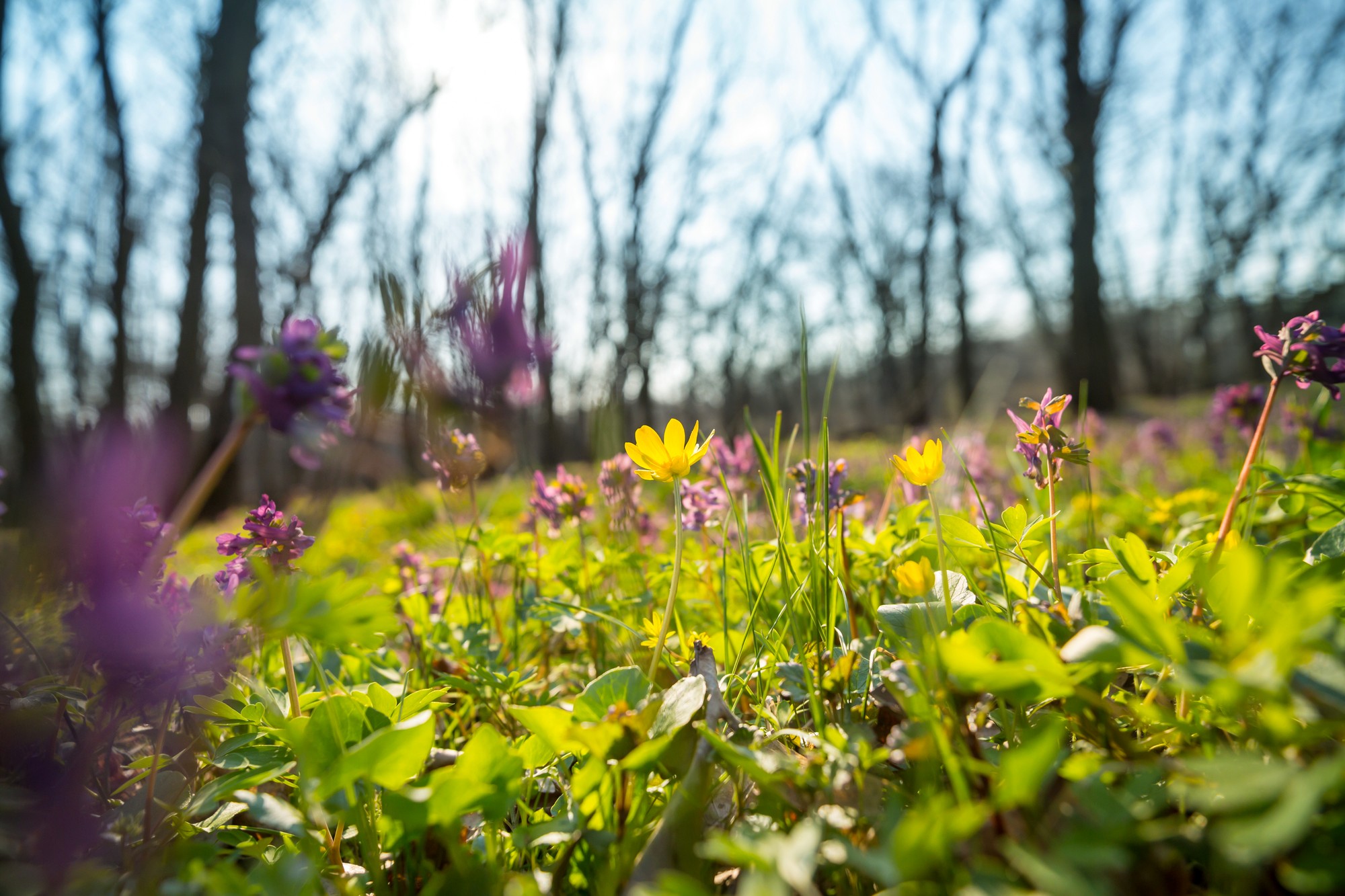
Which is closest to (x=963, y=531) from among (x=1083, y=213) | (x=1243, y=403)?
(x=1243, y=403)

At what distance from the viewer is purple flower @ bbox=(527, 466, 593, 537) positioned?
1631mm

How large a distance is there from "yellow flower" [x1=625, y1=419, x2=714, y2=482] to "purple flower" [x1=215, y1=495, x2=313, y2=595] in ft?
1.73

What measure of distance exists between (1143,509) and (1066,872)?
1.85 m

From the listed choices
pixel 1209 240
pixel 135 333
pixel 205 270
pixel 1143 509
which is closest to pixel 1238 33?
pixel 1209 240

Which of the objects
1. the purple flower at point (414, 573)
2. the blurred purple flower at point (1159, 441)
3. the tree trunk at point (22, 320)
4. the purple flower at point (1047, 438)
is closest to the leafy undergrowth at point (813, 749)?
the purple flower at point (1047, 438)

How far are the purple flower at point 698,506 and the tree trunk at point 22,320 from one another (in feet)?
30.2

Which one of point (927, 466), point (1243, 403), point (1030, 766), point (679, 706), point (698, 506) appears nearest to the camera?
point (1030, 766)

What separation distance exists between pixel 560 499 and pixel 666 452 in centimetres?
80

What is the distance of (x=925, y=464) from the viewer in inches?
34.1

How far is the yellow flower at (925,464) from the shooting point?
2.82 feet

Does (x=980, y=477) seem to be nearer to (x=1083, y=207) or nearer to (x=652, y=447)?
(x=652, y=447)

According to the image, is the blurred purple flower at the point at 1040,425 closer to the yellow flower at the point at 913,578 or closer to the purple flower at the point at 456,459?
the yellow flower at the point at 913,578

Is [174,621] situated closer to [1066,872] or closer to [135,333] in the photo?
[1066,872]

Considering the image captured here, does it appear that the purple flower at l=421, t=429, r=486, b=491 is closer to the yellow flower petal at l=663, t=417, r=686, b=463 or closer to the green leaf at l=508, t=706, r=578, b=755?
the yellow flower petal at l=663, t=417, r=686, b=463
